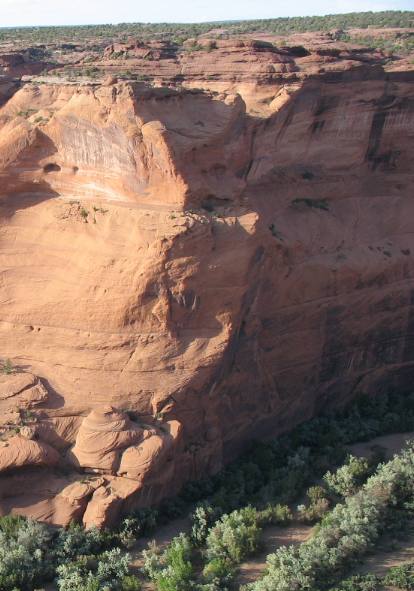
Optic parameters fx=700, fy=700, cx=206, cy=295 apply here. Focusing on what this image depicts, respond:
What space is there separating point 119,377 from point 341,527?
19.4ft

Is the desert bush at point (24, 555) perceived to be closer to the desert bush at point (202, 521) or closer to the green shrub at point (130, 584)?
the green shrub at point (130, 584)

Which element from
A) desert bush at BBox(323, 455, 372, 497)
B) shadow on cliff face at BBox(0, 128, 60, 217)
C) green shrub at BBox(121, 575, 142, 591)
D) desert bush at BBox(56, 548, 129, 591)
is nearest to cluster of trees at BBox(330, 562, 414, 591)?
desert bush at BBox(323, 455, 372, 497)

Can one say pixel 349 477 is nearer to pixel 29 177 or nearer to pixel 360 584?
pixel 360 584

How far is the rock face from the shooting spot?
1573 cm

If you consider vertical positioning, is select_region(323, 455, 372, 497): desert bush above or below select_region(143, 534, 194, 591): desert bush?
above

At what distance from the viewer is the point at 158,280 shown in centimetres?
1619

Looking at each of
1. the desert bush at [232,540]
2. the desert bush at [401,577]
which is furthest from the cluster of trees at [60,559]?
the desert bush at [401,577]

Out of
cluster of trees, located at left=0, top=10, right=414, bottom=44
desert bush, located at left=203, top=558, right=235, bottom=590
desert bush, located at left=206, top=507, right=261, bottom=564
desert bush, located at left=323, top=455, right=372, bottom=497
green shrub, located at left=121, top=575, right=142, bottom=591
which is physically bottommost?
green shrub, located at left=121, top=575, right=142, bottom=591

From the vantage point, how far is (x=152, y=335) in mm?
16438

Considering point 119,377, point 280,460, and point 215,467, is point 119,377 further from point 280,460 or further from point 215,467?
point 280,460

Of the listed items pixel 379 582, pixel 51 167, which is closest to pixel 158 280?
pixel 51 167

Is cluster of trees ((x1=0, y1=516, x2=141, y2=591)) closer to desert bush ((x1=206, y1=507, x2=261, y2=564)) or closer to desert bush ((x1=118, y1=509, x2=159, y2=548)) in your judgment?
desert bush ((x1=118, y1=509, x2=159, y2=548))

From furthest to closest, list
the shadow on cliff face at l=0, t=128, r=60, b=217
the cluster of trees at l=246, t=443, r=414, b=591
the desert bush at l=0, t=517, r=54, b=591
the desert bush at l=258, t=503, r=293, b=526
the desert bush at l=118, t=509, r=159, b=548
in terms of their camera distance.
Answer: the shadow on cliff face at l=0, t=128, r=60, b=217
the desert bush at l=258, t=503, r=293, b=526
the desert bush at l=118, t=509, r=159, b=548
the desert bush at l=0, t=517, r=54, b=591
the cluster of trees at l=246, t=443, r=414, b=591

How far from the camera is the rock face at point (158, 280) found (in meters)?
15.7
